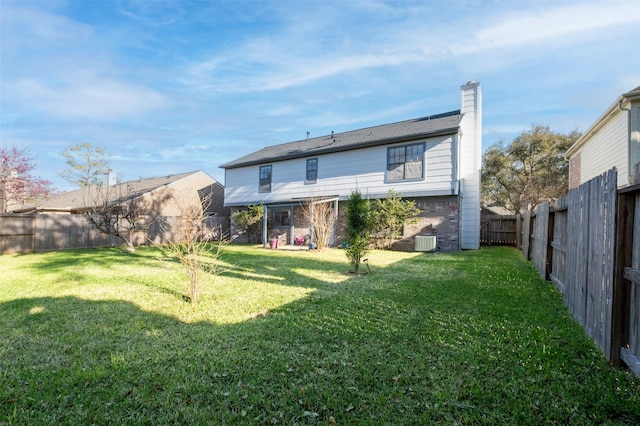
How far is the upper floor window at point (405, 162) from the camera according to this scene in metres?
14.9

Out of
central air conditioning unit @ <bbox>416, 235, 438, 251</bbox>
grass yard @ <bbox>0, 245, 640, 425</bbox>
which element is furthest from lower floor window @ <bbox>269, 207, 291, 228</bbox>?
grass yard @ <bbox>0, 245, 640, 425</bbox>

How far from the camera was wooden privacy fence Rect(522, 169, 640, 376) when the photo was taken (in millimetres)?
2797

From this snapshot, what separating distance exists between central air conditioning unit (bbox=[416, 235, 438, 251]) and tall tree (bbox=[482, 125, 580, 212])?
1307 cm

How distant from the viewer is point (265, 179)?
66.7 ft

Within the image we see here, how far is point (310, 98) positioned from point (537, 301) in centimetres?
1694

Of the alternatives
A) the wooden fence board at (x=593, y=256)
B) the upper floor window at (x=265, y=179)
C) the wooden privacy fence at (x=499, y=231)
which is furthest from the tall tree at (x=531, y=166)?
the wooden fence board at (x=593, y=256)

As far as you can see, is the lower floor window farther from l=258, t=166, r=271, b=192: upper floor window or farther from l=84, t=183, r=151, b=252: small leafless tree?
l=84, t=183, r=151, b=252: small leafless tree

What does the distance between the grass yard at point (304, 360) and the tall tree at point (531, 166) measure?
2118 cm

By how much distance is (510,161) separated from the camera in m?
24.4

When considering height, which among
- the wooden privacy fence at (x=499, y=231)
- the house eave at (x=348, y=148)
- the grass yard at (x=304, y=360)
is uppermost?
the house eave at (x=348, y=148)

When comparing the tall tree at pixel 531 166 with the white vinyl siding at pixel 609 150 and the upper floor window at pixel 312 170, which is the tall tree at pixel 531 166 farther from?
the upper floor window at pixel 312 170

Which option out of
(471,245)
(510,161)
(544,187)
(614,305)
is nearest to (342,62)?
(471,245)

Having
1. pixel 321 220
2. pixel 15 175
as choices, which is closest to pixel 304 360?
pixel 321 220

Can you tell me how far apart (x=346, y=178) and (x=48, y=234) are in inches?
571
